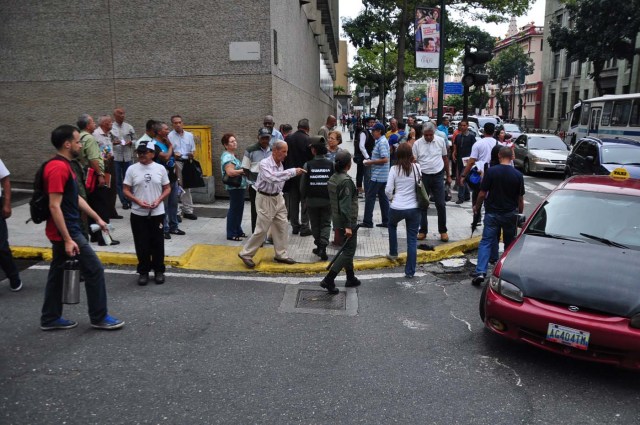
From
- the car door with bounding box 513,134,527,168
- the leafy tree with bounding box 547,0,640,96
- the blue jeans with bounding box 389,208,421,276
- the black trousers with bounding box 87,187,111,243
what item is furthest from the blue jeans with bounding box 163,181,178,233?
the leafy tree with bounding box 547,0,640,96

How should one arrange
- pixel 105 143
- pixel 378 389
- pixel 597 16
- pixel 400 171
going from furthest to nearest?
1. pixel 597 16
2. pixel 105 143
3. pixel 400 171
4. pixel 378 389

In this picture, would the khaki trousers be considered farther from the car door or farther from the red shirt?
the car door

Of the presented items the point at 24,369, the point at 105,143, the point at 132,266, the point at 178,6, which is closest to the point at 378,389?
the point at 24,369

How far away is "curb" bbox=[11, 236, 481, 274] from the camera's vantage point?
702 cm

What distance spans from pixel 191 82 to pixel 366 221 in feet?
16.3

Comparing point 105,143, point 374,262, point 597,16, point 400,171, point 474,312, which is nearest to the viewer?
point 474,312

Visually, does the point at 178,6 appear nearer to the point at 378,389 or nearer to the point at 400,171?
the point at 400,171

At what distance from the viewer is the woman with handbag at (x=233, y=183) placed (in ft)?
25.2

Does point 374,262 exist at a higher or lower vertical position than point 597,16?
lower

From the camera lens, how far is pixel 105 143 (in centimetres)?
900

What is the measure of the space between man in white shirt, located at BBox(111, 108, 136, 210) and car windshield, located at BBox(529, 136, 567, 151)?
49.0 ft

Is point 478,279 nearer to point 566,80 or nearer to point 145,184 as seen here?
point 145,184

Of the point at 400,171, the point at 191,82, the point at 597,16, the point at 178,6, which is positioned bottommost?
the point at 400,171

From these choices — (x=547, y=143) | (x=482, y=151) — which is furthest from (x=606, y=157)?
(x=547, y=143)
